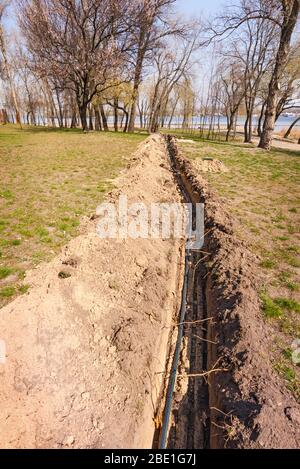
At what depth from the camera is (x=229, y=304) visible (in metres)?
3.57

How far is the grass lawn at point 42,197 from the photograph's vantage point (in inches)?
160

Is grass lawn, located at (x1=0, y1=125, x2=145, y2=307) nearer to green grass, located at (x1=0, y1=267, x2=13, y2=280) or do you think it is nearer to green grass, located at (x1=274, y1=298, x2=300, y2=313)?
green grass, located at (x1=0, y1=267, x2=13, y2=280)

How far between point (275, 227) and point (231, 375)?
12.1ft

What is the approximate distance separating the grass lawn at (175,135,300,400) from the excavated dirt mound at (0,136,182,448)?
1364mm

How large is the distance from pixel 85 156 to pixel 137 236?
716 cm

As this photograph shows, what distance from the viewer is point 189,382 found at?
312cm

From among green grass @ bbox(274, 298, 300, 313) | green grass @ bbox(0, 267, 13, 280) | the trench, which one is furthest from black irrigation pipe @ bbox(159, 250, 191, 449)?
green grass @ bbox(0, 267, 13, 280)

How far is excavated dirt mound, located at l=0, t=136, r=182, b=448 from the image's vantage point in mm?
2438

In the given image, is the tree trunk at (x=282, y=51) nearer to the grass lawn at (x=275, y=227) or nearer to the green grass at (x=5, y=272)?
the grass lawn at (x=275, y=227)

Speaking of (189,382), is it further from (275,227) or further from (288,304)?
(275,227)

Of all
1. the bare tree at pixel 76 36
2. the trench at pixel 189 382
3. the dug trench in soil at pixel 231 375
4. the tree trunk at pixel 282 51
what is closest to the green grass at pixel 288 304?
the dug trench in soil at pixel 231 375

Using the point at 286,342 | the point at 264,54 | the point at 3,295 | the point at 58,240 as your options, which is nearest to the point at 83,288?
the point at 3,295

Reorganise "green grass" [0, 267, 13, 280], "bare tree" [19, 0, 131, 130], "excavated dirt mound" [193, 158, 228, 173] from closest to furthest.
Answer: "green grass" [0, 267, 13, 280] → "excavated dirt mound" [193, 158, 228, 173] → "bare tree" [19, 0, 131, 130]

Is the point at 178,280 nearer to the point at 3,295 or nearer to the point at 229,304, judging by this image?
the point at 229,304
